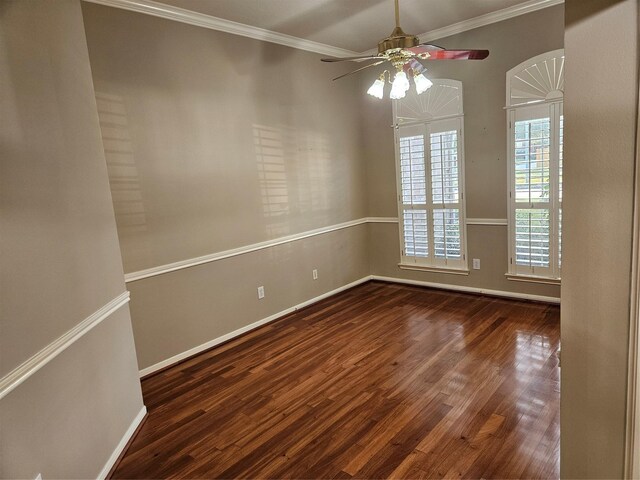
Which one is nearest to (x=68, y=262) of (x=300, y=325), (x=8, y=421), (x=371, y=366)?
(x=8, y=421)

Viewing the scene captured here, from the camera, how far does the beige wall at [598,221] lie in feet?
3.39

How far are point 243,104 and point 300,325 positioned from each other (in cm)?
227

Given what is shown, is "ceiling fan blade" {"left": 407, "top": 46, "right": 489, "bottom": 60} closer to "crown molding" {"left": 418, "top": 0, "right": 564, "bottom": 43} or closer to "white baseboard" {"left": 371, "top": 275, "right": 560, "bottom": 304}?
"crown molding" {"left": 418, "top": 0, "right": 564, "bottom": 43}

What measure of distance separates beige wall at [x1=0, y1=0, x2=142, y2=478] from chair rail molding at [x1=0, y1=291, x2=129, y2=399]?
0.03 metres

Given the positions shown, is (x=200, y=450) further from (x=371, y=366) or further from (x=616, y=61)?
(x=616, y=61)

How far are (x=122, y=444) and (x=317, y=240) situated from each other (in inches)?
114

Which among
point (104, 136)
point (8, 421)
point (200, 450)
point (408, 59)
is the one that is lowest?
point (200, 450)

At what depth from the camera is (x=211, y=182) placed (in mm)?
3498

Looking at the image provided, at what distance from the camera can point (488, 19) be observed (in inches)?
152

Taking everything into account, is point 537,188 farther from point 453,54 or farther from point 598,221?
point 598,221

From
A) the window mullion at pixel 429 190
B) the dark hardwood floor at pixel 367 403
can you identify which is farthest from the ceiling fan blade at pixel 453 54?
the dark hardwood floor at pixel 367 403

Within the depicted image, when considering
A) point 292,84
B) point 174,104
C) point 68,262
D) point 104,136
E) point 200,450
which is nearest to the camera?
Answer: point 68,262

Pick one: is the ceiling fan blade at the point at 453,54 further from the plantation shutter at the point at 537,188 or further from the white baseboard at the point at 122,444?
the white baseboard at the point at 122,444

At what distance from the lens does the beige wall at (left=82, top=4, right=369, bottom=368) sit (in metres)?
2.96
